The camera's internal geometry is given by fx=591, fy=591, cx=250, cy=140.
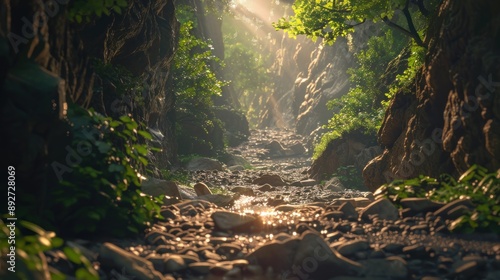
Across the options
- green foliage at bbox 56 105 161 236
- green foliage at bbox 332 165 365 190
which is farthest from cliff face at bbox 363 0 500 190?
green foliage at bbox 332 165 365 190

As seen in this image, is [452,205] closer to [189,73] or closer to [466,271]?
[466,271]

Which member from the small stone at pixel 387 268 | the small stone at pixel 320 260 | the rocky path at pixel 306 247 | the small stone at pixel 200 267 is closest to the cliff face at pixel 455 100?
the rocky path at pixel 306 247

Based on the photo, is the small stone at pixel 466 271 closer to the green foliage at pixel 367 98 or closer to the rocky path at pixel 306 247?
the rocky path at pixel 306 247

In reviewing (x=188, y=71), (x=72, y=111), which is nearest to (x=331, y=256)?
(x=72, y=111)

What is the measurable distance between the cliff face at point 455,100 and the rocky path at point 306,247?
296 centimetres

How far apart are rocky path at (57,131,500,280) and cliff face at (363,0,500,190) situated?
9.73 ft

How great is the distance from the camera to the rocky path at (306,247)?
6.18 meters

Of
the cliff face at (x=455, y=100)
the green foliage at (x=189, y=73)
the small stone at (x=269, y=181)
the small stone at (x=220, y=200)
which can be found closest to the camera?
the cliff face at (x=455, y=100)

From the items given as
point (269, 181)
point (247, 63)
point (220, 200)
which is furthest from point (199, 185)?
point (247, 63)

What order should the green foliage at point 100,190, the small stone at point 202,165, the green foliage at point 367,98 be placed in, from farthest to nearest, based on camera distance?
the small stone at point 202,165 < the green foliage at point 367,98 < the green foliage at point 100,190

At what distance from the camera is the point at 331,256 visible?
641cm

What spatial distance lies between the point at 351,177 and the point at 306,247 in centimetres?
1873

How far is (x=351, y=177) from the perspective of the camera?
81.7 ft

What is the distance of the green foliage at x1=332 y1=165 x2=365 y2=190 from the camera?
2448 cm
